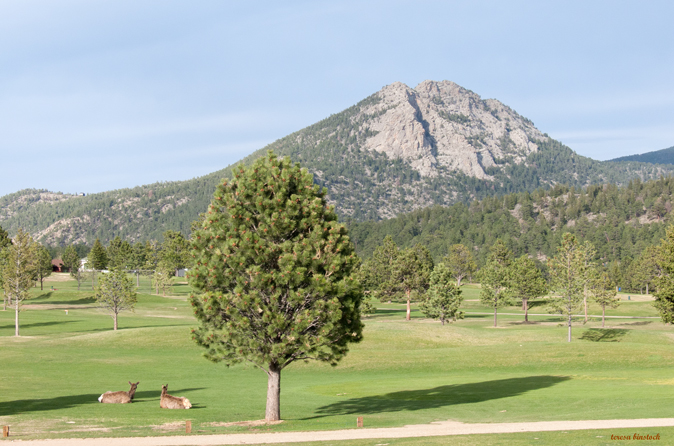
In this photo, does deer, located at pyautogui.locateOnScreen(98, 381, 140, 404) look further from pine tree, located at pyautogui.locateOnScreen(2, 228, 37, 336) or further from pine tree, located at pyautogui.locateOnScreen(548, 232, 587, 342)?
pine tree, located at pyautogui.locateOnScreen(548, 232, 587, 342)

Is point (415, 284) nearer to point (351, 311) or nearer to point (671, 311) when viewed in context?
point (671, 311)

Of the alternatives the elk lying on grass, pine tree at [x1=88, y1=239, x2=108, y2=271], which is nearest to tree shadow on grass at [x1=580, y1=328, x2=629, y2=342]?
the elk lying on grass

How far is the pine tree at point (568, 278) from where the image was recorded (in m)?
58.4

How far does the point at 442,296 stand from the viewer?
75.8m

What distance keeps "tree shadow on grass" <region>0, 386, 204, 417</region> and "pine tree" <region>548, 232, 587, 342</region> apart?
42282 millimetres

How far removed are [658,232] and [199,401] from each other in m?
200

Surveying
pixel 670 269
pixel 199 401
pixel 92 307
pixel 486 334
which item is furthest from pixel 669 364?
pixel 92 307

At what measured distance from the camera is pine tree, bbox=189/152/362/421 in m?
22.2

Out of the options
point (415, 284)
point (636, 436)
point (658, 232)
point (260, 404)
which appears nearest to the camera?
point (636, 436)

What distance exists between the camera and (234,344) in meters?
22.7

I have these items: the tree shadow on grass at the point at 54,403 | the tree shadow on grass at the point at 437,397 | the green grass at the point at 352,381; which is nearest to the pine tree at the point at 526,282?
the green grass at the point at 352,381

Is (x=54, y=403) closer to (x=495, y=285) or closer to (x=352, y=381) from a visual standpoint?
(x=352, y=381)

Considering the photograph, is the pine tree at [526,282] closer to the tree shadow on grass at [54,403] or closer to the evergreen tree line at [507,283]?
the evergreen tree line at [507,283]

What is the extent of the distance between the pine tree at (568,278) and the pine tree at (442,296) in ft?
57.2
